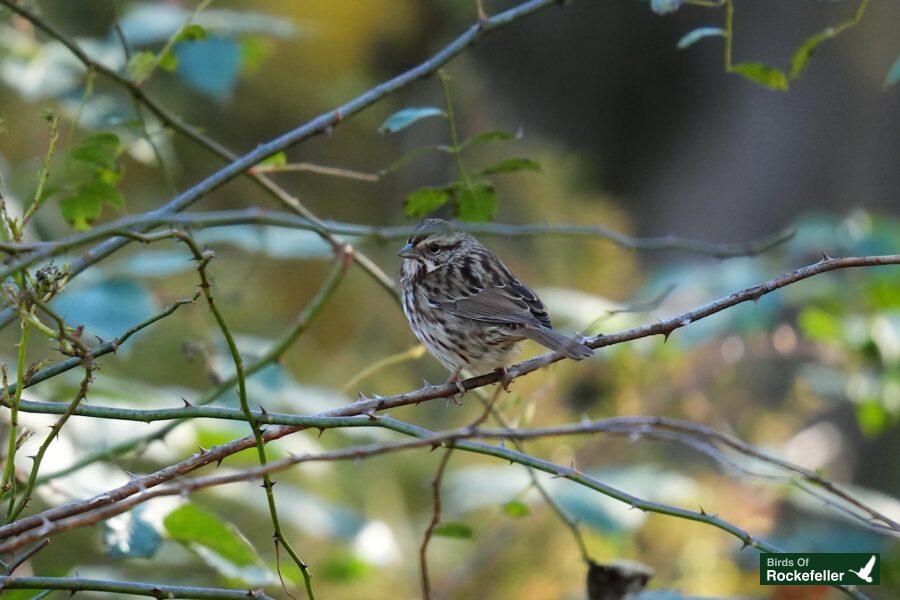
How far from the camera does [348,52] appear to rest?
575cm

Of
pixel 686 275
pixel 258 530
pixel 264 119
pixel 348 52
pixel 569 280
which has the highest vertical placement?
pixel 348 52

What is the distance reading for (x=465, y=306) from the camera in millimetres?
3076

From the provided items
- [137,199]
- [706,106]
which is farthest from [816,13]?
[137,199]

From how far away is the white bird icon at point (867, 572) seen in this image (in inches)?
95.3

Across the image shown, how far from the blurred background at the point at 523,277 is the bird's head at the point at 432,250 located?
347 mm

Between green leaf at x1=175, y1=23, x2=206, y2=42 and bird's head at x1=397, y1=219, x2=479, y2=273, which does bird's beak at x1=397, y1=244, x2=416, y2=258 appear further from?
green leaf at x1=175, y1=23, x2=206, y2=42

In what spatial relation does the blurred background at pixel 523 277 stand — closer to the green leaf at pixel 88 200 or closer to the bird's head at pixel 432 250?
the green leaf at pixel 88 200

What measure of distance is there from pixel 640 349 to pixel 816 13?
12.6 ft

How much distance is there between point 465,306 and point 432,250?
37 centimetres

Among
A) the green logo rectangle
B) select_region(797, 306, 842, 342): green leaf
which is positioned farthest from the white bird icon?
select_region(797, 306, 842, 342): green leaf

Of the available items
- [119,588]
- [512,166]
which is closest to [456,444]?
[119,588]

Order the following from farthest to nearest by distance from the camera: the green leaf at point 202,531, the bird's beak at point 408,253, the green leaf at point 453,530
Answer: the bird's beak at point 408,253
the green leaf at point 202,531
the green leaf at point 453,530

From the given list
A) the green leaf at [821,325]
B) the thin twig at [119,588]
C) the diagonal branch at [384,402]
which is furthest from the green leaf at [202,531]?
the green leaf at [821,325]

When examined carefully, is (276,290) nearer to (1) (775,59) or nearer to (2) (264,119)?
(2) (264,119)
